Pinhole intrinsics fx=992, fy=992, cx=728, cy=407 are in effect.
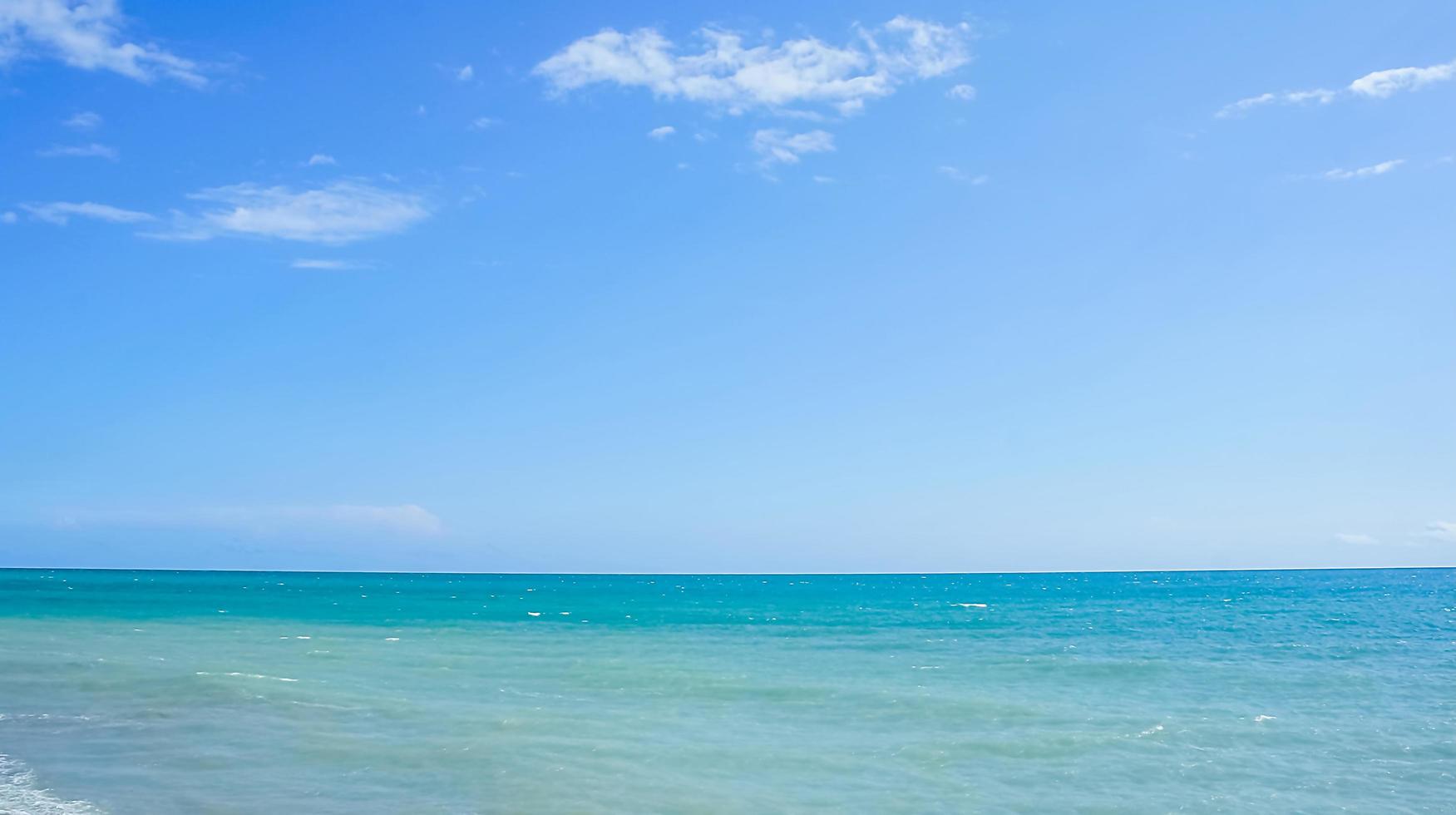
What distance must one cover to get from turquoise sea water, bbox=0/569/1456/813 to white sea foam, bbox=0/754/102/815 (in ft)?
0.17

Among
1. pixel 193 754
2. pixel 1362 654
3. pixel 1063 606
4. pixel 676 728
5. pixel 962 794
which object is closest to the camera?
pixel 962 794

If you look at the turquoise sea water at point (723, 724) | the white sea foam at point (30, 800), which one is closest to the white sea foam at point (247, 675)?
Answer: the turquoise sea water at point (723, 724)

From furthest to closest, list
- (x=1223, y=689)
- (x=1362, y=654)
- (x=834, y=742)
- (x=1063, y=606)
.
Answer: (x=1063, y=606), (x=1362, y=654), (x=1223, y=689), (x=834, y=742)

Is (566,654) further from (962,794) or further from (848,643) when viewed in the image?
(962,794)

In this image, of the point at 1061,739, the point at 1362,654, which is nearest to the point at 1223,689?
the point at 1061,739

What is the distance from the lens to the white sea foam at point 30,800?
1129 cm

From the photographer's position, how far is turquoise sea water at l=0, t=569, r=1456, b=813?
1266 centimetres

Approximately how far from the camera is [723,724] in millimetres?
17656

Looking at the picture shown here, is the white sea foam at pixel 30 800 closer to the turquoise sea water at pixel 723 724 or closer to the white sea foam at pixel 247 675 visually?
the turquoise sea water at pixel 723 724

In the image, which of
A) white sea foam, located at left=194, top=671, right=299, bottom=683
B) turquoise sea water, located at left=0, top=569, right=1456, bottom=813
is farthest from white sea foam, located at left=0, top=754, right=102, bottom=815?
white sea foam, located at left=194, top=671, right=299, bottom=683

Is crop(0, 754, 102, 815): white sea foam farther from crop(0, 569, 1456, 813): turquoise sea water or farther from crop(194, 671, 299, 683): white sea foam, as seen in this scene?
crop(194, 671, 299, 683): white sea foam

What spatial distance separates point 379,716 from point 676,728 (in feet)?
18.0

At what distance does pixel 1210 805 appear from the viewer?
1242 cm

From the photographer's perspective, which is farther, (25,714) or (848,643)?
(848,643)
